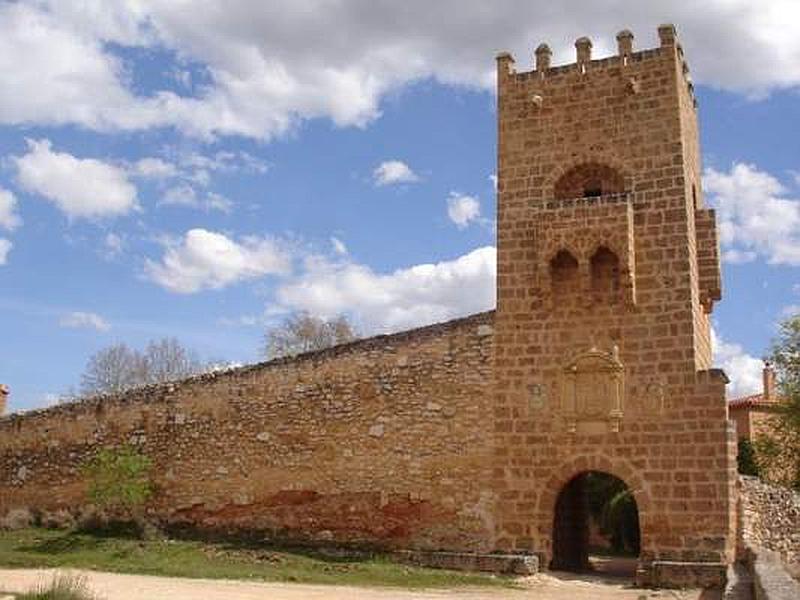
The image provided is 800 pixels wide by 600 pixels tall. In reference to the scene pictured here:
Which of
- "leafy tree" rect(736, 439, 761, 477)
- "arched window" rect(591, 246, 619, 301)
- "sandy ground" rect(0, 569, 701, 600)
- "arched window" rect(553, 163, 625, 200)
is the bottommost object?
"sandy ground" rect(0, 569, 701, 600)

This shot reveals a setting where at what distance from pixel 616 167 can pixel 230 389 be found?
8.45 metres

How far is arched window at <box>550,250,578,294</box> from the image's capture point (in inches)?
605

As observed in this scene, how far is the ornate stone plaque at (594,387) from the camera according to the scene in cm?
1468

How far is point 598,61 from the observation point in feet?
52.5

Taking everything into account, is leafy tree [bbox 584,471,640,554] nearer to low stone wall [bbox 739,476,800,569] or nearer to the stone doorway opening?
the stone doorway opening

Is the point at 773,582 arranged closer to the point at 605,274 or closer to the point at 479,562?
the point at 479,562

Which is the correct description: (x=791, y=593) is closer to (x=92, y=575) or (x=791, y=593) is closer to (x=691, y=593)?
(x=691, y=593)

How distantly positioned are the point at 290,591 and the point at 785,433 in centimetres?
1761

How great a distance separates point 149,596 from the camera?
10625mm

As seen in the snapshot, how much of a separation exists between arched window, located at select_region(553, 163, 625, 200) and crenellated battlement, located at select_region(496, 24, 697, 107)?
1384 millimetres

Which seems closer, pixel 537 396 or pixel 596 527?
pixel 537 396

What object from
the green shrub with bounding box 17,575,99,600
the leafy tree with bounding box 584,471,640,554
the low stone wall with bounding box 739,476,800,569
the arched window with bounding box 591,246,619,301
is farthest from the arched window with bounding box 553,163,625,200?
the leafy tree with bounding box 584,471,640,554

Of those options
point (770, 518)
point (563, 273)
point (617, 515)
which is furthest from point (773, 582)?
point (617, 515)

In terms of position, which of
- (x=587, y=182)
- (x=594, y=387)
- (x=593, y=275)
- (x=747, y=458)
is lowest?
(x=747, y=458)
